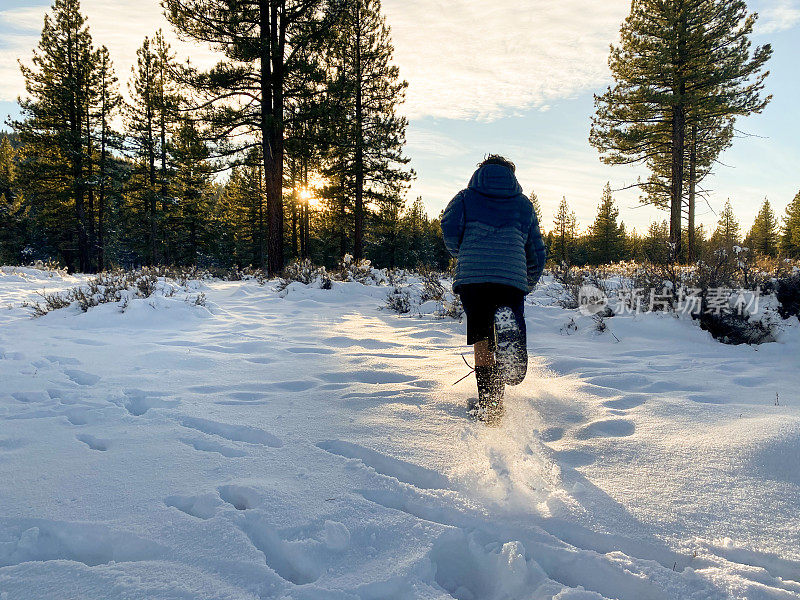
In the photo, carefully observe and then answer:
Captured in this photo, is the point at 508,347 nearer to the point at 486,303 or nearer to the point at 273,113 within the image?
the point at 486,303

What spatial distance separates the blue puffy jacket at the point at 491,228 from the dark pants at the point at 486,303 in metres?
0.07

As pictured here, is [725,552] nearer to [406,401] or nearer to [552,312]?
[406,401]

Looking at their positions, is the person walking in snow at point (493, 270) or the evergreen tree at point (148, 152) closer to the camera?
the person walking in snow at point (493, 270)

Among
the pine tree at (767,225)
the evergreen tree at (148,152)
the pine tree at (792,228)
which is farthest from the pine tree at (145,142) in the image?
the pine tree at (767,225)

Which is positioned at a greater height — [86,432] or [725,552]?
[86,432]

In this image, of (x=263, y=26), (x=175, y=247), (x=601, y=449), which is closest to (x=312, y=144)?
(x=263, y=26)

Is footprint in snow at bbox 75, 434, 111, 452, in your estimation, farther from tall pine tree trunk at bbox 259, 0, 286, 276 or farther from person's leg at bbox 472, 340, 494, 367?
tall pine tree trunk at bbox 259, 0, 286, 276

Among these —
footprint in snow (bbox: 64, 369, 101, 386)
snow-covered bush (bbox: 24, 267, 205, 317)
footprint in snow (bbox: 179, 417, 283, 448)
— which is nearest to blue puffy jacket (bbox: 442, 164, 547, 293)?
footprint in snow (bbox: 179, 417, 283, 448)

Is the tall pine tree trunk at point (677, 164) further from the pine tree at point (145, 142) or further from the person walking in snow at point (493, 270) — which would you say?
the pine tree at point (145, 142)

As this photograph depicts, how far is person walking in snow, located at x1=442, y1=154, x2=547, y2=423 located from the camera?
273 cm

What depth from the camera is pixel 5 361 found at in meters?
3.55

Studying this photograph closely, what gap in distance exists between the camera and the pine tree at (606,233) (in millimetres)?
53531

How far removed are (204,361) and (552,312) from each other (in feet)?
16.3

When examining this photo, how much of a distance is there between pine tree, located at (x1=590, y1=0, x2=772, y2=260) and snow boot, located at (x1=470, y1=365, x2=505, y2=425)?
1455cm
